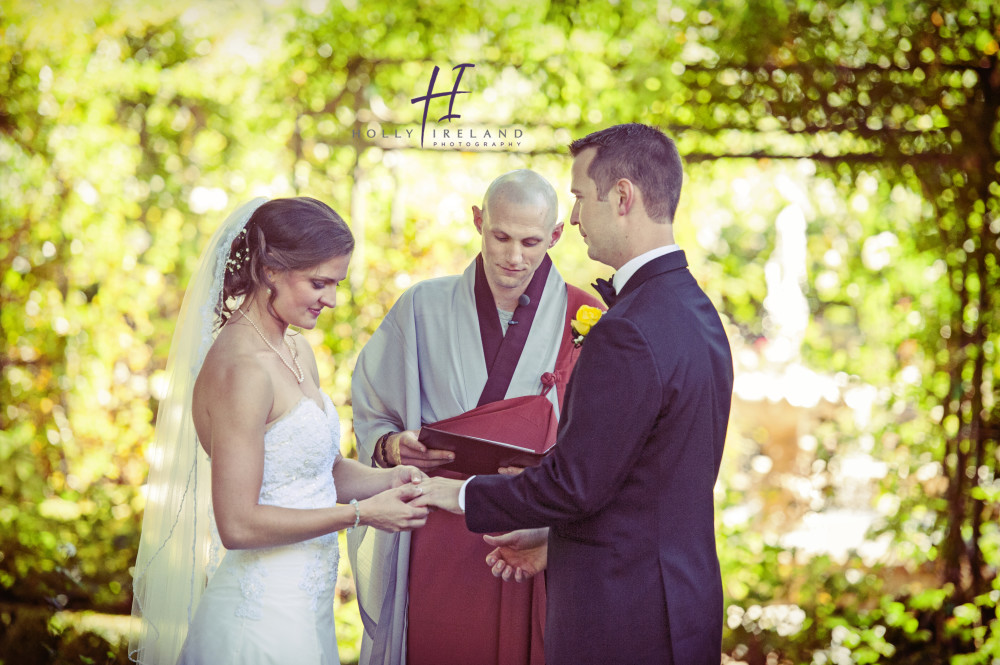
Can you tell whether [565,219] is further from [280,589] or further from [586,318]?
[280,589]

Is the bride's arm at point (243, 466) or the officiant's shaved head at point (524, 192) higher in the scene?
the officiant's shaved head at point (524, 192)

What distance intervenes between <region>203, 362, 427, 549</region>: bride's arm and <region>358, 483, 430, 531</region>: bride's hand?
0.15 metres

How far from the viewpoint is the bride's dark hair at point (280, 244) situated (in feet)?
7.40

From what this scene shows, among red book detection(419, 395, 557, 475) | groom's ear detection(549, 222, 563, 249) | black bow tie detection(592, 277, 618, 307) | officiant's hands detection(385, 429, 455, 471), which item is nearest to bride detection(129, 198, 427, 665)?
officiant's hands detection(385, 429, 455, 471)

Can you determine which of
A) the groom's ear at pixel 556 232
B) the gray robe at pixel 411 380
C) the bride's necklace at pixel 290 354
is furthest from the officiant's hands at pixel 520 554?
the groom's ear at pixel 556 232

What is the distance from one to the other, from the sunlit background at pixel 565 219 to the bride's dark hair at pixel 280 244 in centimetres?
225

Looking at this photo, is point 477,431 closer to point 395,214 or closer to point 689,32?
point 395,214

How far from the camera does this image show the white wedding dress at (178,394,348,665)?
2154 mm

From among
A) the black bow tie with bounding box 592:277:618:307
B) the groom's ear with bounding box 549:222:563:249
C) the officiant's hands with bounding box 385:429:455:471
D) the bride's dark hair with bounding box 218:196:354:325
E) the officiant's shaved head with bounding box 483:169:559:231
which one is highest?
the officiant's shaved head with bounding box 483:169:559:231

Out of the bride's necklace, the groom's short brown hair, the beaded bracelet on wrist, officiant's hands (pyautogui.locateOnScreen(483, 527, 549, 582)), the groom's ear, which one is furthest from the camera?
the groom's ear

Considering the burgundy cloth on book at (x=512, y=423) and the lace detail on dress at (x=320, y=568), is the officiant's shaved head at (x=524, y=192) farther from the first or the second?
the lace detail on dress at (x=320, y=568)

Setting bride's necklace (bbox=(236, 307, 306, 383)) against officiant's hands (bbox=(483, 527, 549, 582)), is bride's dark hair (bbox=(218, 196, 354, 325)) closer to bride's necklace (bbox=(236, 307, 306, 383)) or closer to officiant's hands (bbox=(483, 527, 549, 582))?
bride's necklace (bbox=(236, 307, 306, 383))

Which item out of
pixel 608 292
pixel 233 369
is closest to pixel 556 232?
pixel 608 292

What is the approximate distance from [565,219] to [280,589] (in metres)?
2.59
